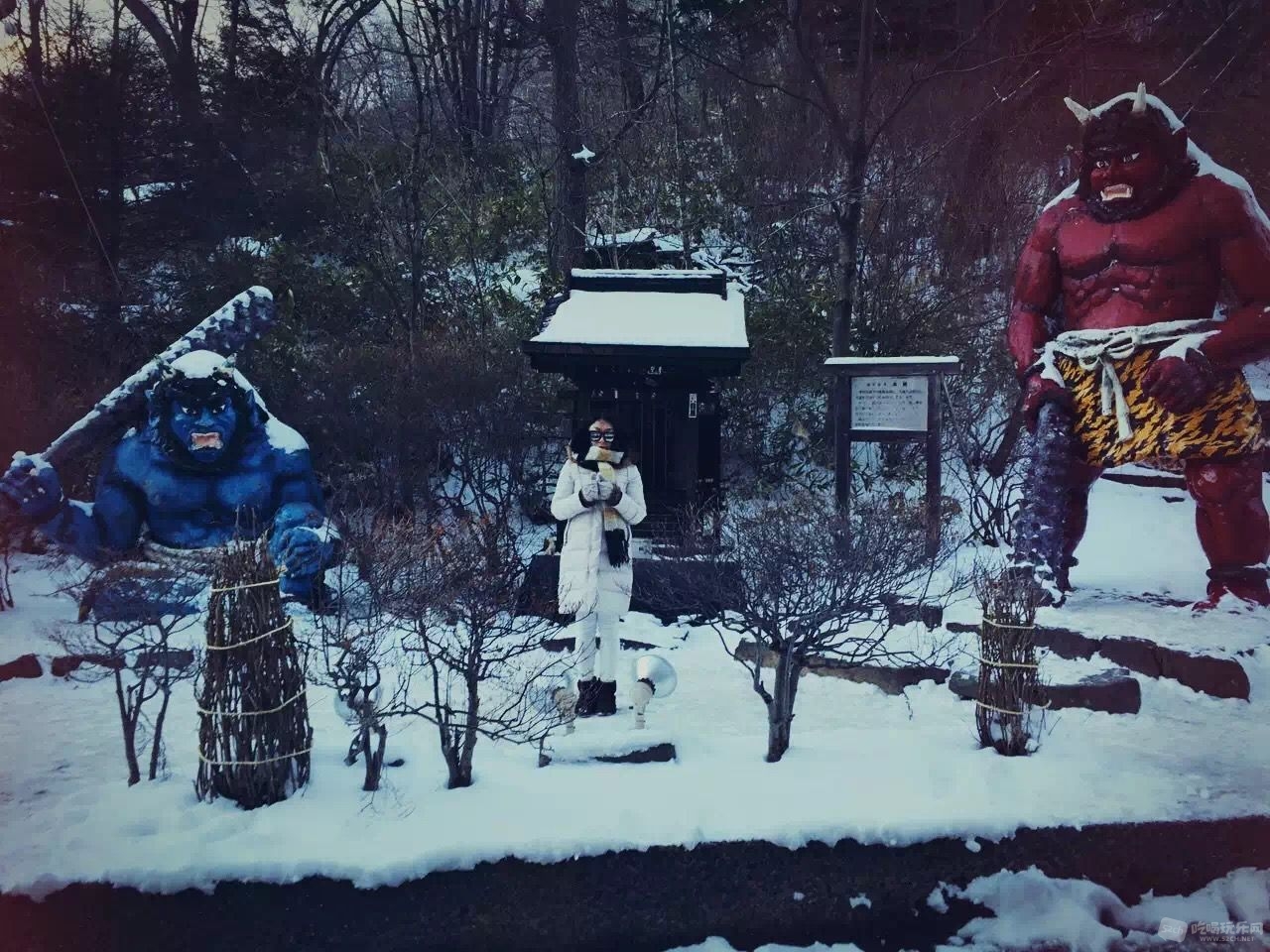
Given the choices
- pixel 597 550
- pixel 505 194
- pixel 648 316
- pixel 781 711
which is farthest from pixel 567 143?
pixel 781 711

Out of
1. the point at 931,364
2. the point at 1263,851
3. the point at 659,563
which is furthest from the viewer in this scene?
the point at 931,364

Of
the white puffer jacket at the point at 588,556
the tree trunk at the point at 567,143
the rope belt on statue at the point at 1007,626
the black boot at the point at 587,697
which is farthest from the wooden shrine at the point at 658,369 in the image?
the tree trunk at the point at 567,143

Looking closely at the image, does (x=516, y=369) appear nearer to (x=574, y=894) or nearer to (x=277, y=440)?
(x=277, y=440)

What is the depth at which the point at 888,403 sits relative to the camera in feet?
21.9

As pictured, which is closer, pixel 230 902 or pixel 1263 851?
pixel 230 902

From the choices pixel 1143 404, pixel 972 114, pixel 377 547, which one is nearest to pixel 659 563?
pixel 377 547

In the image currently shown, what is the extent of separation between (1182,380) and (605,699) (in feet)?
10.2

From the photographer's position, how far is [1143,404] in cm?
441

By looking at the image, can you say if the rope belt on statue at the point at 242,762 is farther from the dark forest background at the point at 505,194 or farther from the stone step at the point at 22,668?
the dark forest background at the point at 505,194

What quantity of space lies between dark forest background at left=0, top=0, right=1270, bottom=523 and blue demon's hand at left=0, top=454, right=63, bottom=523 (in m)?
0.38

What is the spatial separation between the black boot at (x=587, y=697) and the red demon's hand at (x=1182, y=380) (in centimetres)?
304

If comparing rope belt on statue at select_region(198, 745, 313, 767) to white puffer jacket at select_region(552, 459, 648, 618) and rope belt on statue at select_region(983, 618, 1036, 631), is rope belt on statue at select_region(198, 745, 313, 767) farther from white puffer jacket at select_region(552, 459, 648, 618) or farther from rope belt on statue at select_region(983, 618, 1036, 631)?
rope belt on statue at select_region(983, 618, 1036, 631)

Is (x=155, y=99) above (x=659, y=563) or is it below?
above

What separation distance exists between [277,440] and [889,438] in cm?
443
